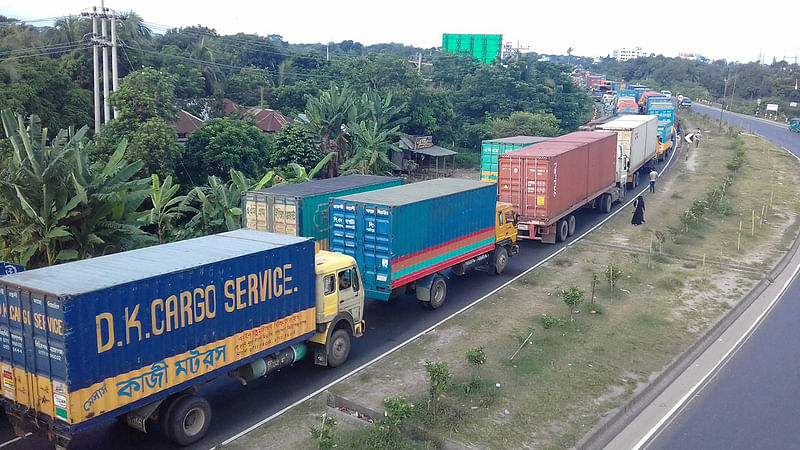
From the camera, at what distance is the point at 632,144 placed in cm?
3622

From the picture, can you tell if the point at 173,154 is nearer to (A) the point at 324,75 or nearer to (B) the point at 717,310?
(B) the point at 717,310

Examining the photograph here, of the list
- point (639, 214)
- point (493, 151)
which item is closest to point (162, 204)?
point (493, 151)

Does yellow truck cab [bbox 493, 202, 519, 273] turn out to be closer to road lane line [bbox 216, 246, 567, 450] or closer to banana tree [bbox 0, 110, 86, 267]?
road lane line [bbox 216, 246, 567, 450]

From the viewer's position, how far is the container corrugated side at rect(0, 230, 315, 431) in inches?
360

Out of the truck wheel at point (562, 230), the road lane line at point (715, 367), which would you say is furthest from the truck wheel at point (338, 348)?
the truck wheel at point (562, 230)

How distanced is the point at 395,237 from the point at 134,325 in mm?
7678

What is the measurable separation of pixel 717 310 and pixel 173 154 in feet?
71.1

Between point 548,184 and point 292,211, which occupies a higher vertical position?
point 548,184

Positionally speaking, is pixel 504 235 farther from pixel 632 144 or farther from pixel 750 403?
pixel 632 144

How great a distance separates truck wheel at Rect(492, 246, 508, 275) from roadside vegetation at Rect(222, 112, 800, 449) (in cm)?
91

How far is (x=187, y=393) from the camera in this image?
35.9ft

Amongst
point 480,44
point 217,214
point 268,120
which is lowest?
point 217,214

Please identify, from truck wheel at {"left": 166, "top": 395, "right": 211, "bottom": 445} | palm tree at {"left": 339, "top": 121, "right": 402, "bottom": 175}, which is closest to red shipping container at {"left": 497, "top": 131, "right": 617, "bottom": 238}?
palm tree at {"left": 339, "top": 121, "right": 402, "bottom": 175}

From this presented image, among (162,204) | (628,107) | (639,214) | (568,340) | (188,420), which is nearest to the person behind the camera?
(188,420)
